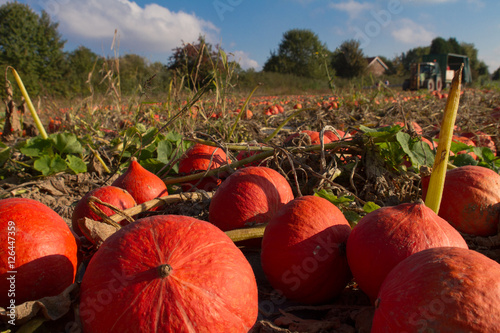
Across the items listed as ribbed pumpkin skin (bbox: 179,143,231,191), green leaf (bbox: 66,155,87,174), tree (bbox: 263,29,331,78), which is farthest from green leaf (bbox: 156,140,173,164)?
tree (bbox: 263,29,331,78)

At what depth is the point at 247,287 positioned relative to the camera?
123 cm

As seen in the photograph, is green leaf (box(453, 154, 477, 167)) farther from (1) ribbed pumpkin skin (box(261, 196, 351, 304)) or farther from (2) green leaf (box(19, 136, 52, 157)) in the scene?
(2) green leaf (box(19, 136, 52, 157))

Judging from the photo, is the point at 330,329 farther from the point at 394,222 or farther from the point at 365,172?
the point at 365,172

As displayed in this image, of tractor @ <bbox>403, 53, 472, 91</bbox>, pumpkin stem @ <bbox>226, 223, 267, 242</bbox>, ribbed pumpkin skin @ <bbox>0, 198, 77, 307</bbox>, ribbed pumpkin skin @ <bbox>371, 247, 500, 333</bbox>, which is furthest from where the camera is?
tractor @ <bbox>403, 53, 472, 91</bbox>

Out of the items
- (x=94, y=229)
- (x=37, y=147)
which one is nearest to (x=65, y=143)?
(x=37, y=147)

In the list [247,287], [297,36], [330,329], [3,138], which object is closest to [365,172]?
[330,329]

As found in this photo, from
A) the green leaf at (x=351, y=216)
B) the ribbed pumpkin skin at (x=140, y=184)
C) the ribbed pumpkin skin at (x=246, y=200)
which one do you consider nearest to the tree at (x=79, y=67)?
the ribbed pumpkin skin at (x=140, y=184)

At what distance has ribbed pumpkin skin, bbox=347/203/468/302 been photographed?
132 centimetres

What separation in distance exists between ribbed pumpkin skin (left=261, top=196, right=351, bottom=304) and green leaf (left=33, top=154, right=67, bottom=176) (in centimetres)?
306

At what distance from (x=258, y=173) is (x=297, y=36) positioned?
69.8 m

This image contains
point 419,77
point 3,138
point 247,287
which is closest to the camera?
point 247,287

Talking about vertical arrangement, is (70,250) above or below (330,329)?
above

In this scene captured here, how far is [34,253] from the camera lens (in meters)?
1.32

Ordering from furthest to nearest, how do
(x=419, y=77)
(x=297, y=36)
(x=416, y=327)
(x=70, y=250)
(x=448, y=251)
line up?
(x=297, y=36) → (x=419, y=77) → (x=70, y=250) → (x=448, y=251) → (x=416, y=327)
